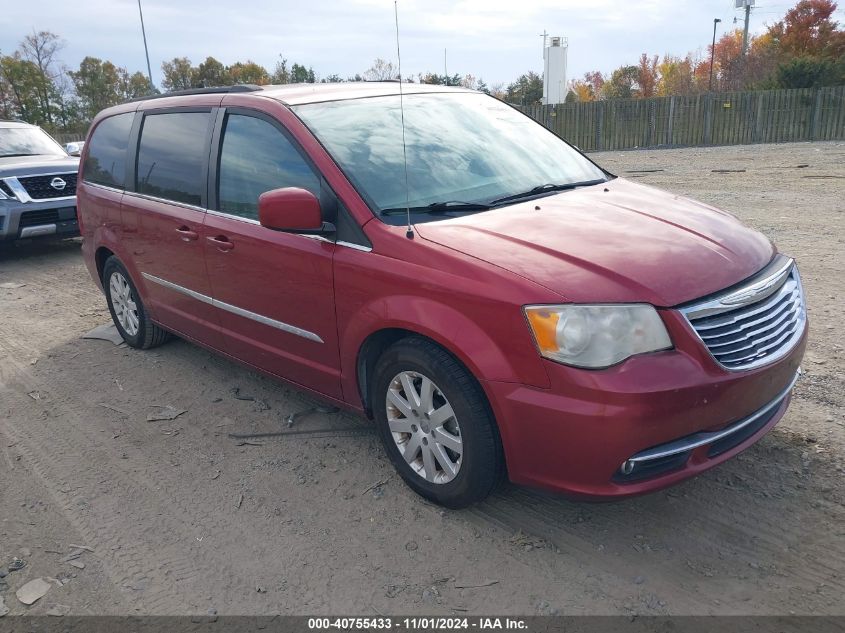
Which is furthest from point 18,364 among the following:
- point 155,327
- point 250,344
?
point 250,344

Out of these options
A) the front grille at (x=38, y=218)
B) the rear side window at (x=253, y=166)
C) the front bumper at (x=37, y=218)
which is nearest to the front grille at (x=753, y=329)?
the rear side window at (x=253, y=166)

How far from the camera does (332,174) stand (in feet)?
11.1

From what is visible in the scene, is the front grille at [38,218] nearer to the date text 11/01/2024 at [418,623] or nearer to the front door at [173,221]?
the front door at [173,221]

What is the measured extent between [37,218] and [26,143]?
194 cm

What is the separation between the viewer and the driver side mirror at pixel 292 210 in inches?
126

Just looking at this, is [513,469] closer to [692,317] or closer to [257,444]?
[692,317]

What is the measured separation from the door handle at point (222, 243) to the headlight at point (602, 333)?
2102 millimetres

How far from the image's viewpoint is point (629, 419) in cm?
249

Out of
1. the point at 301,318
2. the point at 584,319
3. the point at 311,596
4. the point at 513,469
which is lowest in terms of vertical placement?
the point at 311,596

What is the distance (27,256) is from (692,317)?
983 cm

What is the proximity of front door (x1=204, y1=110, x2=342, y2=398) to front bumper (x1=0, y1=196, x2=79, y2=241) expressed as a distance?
640 cm

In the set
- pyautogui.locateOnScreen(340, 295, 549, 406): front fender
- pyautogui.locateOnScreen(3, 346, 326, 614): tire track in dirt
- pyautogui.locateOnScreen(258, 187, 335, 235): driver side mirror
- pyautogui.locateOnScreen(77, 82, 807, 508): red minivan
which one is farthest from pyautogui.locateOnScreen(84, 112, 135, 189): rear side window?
pyautogui.locateOnScreen(340, 295, 549, 406): front fender

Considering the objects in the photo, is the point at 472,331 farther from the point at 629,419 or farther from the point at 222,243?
the point at 222,243

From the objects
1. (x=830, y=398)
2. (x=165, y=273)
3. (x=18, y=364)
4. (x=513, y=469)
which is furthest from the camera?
(x=18, y=364)
